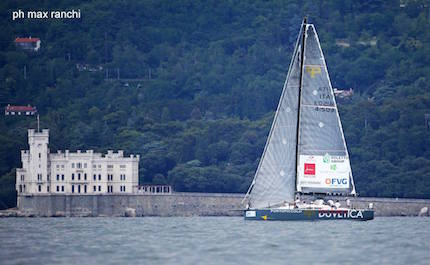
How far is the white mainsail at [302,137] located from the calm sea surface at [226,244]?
8.87ft

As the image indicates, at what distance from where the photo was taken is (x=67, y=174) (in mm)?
146250

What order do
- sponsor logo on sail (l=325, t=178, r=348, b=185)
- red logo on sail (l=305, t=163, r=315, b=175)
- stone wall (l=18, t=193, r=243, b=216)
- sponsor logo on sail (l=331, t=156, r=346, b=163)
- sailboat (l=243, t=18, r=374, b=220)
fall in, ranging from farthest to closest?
stone wall (l=18, t=193, r=243, b=216), sponsor logo on sail (l=325, t=178, r=348, b=185), sponsor logo on sail (l=331, t=156, r=346, b=163), red logo on sail (l=305, t=163, r=315, b=175), sailboat (l=243, t=18, r=374, b=220)

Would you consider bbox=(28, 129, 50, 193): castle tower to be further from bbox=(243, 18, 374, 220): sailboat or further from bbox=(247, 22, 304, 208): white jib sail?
bbox=(247, 22, 304, 208): white jib sail

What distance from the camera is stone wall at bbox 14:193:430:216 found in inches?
5487

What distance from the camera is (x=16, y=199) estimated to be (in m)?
148

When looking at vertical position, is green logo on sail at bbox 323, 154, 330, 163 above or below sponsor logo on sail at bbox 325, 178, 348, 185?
above

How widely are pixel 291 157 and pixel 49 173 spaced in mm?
51452

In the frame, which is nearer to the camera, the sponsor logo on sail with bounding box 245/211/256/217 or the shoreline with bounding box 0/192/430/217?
the sponsor logo on sail with bounding box 245/211/256/217

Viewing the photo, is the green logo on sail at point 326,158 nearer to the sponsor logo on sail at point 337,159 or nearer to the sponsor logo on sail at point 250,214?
the sponsor logo on sail at point 337,159

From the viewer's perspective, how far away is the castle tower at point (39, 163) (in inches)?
5738

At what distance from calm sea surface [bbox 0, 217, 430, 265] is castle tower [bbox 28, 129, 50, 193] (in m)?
43.4

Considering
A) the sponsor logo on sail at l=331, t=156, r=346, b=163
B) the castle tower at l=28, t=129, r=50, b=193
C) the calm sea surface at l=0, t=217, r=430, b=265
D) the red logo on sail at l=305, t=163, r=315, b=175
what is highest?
the castle tower at l=28, t=129, r=50, b=193

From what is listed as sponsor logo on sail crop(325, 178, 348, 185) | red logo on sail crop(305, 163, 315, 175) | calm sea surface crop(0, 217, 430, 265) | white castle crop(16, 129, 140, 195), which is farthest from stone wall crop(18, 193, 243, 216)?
red logo on sail crop(305, 163, 315, 175)

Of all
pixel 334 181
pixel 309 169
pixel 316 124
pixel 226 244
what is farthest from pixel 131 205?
pixel 226 244
